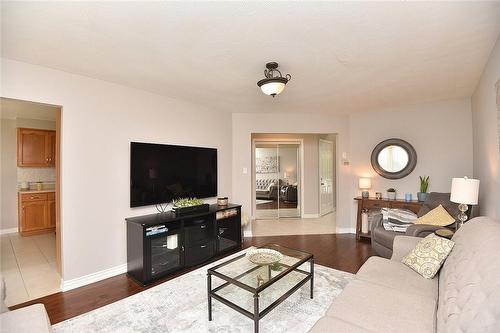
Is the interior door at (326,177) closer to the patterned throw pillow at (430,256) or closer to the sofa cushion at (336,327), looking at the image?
the patterned throw pillow at (430,256)

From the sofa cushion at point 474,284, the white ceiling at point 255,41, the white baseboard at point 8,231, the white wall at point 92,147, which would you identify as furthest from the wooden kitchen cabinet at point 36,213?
the sofa cushion at point 474,284

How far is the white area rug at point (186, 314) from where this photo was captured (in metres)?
1.98

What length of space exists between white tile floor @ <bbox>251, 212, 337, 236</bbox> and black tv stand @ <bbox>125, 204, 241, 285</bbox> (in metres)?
1.51

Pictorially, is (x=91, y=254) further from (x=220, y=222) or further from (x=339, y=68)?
(x=339, y=68)

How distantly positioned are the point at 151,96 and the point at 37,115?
3.00 metres

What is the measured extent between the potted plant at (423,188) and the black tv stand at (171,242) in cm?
328

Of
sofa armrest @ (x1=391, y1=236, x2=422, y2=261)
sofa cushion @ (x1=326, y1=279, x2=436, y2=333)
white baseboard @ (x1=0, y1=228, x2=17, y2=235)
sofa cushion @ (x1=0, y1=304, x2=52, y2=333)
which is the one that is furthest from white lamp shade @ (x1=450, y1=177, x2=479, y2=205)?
white baseboard @ (x1=0, y1=228, x2=17, y2=235)

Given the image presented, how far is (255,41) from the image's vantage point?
2.03 m

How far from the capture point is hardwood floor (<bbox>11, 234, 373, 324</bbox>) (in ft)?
7.65

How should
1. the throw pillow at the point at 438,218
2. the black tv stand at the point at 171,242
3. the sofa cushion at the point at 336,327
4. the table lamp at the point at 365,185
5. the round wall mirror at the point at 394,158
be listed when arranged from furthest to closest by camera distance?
the table lamp at the point at 365,185
the round wall mirror at the point at 394,158
the throw pillow at the point at 438,218
the black tv stand at the point at 171,242
the sofa cushion at the point at 336,327

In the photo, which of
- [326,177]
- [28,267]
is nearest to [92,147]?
[28,267]

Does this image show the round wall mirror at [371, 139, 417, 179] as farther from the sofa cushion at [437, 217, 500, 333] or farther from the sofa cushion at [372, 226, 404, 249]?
the sofa cushion at [437, 217, 500, 333]

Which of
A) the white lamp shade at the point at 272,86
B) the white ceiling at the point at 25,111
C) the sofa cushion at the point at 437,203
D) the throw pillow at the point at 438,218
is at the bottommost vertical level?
the throw pillow at the point at 438,218

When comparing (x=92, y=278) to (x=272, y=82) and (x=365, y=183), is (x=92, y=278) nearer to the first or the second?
(x=272, y=82)
